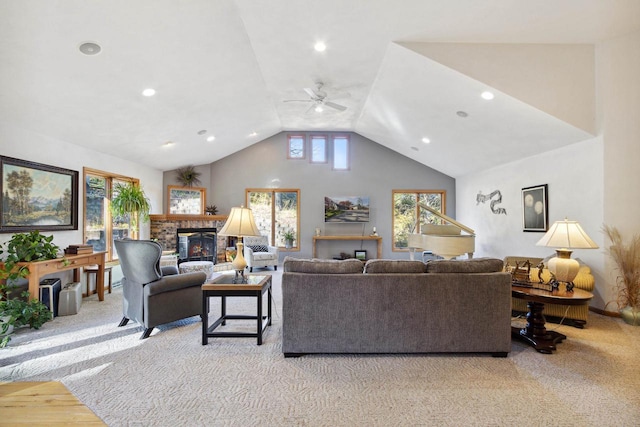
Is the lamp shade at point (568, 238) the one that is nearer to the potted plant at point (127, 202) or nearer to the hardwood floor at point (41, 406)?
the hardwood floor at point (41, 406)

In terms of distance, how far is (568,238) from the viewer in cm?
341

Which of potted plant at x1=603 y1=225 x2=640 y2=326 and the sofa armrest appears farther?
potted plant at x1=603 y1=225 x2=640 y2=326

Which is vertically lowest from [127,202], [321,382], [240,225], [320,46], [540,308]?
[321,382]

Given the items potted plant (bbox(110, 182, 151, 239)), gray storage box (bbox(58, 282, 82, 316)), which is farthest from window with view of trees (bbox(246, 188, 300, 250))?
gray storage box (bbox(58, 282, 82, 316))

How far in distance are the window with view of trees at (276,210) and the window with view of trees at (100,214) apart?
11.2ft

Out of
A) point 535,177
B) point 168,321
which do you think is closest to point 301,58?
point 168,321

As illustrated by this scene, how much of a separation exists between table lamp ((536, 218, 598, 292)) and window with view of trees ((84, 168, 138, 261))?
6822mm

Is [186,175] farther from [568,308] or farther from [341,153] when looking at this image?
[568,308]

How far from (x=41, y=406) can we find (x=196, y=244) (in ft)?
20.6

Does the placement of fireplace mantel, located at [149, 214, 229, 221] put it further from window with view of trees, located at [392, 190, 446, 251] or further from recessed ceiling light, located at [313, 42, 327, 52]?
recessed ceiling light, located at [313, 42, 327, 52]

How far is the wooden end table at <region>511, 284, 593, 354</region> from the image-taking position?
2996mm

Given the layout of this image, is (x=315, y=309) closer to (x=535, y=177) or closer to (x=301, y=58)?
(x=301, y=58)

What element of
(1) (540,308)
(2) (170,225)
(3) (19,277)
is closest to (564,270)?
(1) (540,308)

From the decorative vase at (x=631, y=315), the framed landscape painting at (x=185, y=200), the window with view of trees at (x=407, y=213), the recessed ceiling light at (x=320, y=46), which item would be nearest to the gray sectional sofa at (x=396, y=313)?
the decorative vase at (x=631, y=315)
